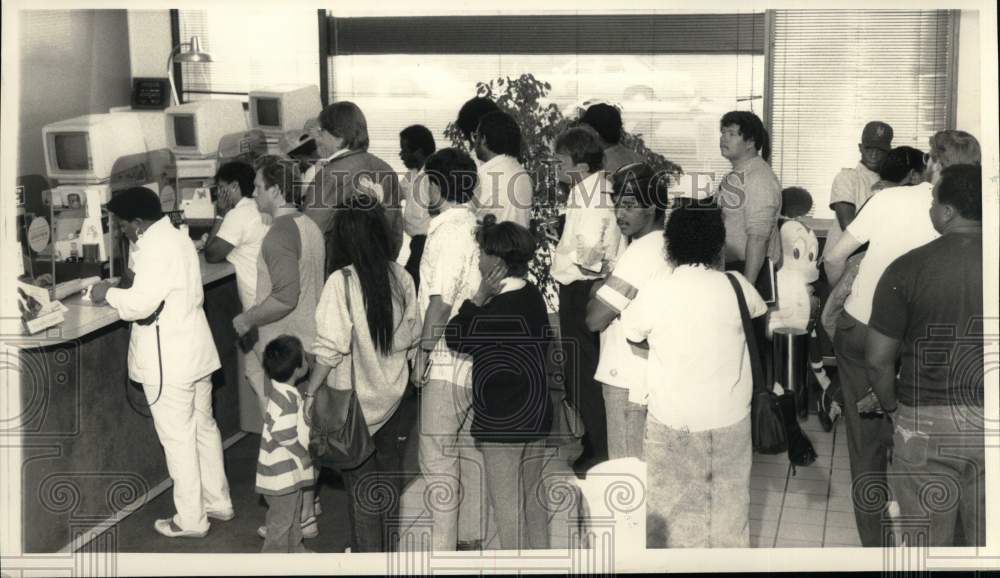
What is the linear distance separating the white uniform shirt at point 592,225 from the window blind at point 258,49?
10.1ft

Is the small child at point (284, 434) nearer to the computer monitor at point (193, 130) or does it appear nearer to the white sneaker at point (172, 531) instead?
the white sneaker at point (172, 531)

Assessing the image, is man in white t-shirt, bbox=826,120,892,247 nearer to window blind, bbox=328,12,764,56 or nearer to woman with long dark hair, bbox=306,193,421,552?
window blind, bbox=328,12,764,56

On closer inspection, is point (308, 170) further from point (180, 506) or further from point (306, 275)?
point (180, 506)

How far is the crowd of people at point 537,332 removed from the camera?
3920 millimetres

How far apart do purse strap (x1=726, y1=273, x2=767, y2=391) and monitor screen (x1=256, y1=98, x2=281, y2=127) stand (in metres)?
3.92

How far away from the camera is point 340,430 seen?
13.7 ft

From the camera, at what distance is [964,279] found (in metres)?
4.15

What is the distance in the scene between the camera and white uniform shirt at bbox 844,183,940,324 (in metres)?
4.50

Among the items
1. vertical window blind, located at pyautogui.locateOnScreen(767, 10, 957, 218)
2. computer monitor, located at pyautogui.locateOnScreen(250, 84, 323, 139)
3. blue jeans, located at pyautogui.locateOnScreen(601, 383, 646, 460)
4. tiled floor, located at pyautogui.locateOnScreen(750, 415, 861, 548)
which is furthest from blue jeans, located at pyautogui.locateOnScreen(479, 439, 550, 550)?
computer monitor, located at pyautogui.locateOnScreen(250, 84, 323, 139)

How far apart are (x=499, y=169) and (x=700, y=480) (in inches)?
69.8

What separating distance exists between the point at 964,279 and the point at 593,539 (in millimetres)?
1627

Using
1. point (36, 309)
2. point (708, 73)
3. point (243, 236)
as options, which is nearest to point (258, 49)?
point (243, 236)

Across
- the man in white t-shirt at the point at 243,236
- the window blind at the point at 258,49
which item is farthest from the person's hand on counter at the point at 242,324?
the window blind at the point at 258,49

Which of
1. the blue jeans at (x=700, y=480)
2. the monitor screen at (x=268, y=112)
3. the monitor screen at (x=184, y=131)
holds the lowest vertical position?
the blue jeans at (x=700, y=480)
